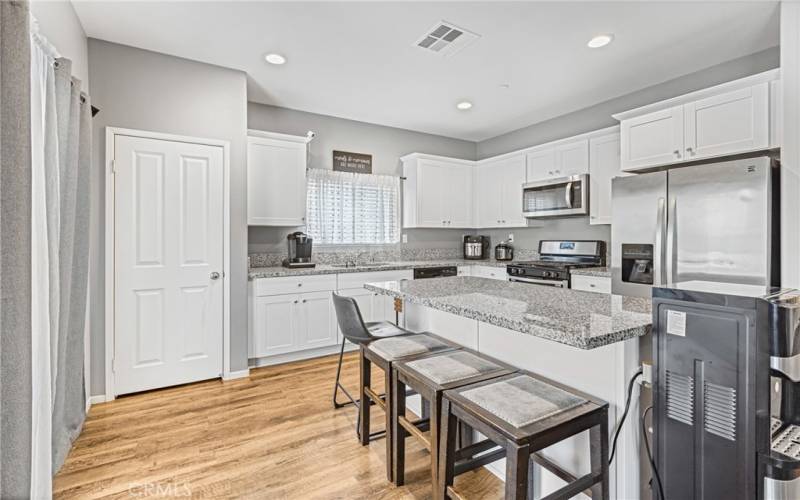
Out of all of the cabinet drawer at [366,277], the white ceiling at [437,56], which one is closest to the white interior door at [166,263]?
the white ceiling at [437,56]

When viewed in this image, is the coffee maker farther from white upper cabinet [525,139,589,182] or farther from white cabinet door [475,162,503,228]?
white cabinet door [475,162,503,228]

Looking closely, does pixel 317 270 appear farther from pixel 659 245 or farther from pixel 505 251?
pixel 659 245

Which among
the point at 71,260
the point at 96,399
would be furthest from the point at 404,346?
the point at 96,399

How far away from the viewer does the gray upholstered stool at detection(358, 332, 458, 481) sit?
1.88 metres

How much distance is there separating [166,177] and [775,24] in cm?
450

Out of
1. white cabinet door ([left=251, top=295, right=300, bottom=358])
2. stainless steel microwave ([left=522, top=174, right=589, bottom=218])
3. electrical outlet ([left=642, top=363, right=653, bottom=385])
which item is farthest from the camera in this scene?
stainless steel microwave ([left=522, top=174, right=589, bottom=218])

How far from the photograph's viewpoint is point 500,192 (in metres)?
4.92

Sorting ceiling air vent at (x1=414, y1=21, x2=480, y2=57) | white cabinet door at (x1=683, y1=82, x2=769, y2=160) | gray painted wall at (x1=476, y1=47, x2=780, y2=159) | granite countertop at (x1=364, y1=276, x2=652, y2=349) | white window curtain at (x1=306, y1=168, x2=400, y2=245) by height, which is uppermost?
ceiling air vent at (x1=414, y1=21, x2=480, y2=57)

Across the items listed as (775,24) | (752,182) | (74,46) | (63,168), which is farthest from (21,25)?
(775,24)

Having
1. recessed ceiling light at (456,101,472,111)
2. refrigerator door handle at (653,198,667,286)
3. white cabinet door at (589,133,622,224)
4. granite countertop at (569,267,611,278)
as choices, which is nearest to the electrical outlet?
refrigerator door handle at (653,198,667,286)

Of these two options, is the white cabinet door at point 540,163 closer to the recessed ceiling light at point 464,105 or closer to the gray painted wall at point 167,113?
the recessed ceiling light at point 464,105

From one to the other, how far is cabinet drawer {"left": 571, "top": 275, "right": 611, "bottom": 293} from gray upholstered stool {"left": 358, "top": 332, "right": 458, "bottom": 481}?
1906mm

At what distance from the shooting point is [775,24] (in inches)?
101

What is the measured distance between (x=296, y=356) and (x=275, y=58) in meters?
2.69
